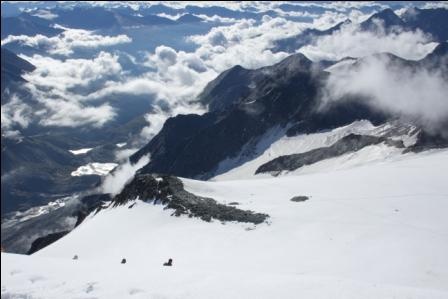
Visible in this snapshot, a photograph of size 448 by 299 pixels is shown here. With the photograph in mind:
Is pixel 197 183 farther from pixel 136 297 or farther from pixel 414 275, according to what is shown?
pixel 136 297

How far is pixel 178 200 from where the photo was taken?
84750mm

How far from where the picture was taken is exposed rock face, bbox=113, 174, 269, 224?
71.1 m

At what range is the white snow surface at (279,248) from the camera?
3234 cm

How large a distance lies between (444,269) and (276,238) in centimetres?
2007

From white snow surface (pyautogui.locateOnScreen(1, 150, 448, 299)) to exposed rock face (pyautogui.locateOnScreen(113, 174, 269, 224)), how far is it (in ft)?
6.36

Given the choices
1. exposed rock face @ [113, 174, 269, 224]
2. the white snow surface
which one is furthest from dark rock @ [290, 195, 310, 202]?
exposed rock face @ [113, 174, 269, 224]

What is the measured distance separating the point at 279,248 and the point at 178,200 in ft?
109

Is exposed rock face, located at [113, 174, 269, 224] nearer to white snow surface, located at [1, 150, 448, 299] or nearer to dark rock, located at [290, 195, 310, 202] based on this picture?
white snow surface, located at [1, 150, 448, 299]

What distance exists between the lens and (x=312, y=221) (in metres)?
61.8

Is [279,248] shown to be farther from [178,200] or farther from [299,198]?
[178,200]

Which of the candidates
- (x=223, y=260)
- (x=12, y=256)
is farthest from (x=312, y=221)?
(x=12, y=256)

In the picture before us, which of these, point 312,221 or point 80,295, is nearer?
point 80,295

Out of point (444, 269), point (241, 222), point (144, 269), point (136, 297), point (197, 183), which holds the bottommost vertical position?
point (197, 183)

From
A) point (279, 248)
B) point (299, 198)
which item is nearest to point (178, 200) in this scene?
point (299, 198)
